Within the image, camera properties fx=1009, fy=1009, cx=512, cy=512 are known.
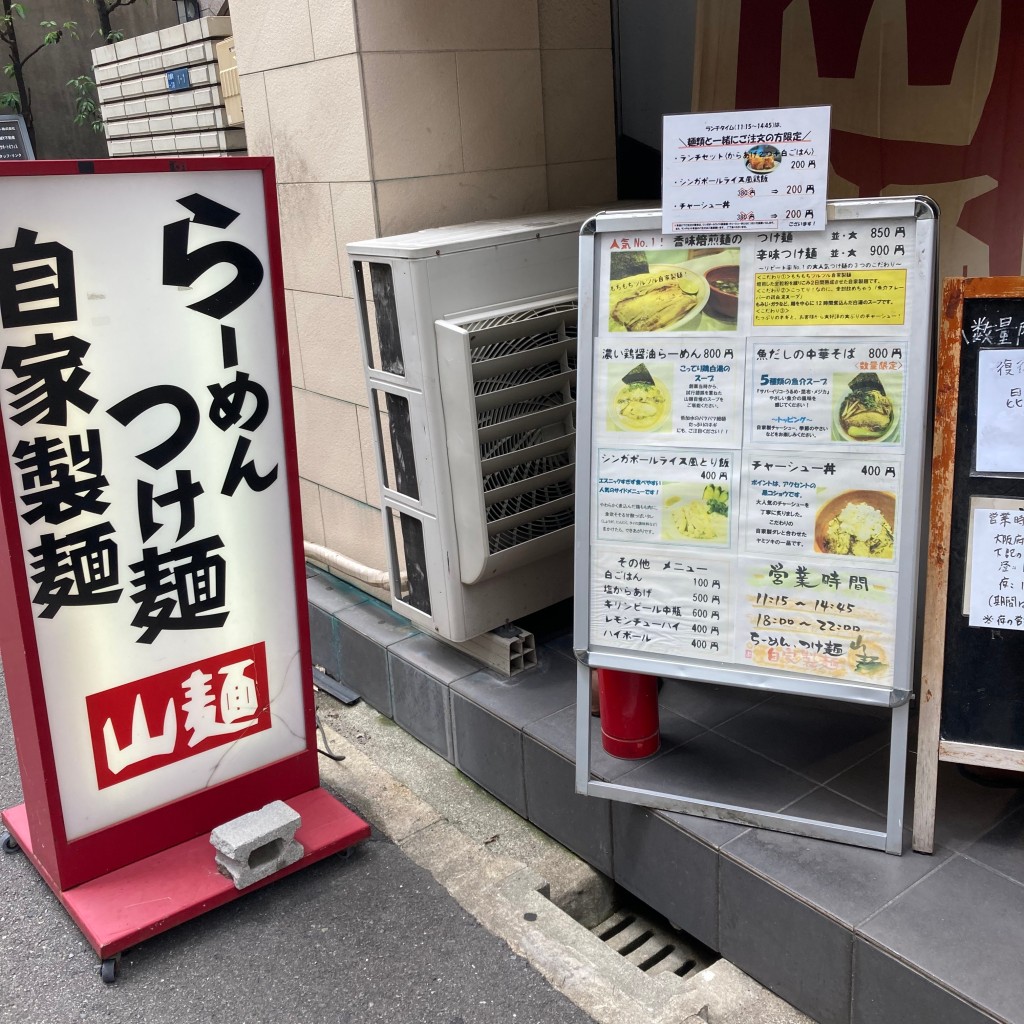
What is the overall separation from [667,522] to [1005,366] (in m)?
1.01

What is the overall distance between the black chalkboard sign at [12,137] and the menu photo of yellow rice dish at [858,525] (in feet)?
25.1

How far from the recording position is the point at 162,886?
3.41 meters

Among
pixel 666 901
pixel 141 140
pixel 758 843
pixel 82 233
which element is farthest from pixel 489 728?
pixel 141 140

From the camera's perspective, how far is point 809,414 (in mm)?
2850

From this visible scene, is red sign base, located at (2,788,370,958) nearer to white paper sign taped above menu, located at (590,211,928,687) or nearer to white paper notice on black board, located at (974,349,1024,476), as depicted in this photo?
white paper sign taped above menu, located at (590,211,928,687)

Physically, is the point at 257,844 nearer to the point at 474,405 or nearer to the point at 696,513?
the point at 474,405

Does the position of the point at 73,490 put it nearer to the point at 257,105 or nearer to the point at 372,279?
the point at 372,279

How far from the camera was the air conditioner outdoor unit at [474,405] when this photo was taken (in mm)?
3715

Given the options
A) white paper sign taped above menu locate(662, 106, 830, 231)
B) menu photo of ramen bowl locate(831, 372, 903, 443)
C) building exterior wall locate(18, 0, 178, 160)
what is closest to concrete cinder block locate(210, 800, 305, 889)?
menu photo of ramen bowl locate(831, 372, 903, 443)

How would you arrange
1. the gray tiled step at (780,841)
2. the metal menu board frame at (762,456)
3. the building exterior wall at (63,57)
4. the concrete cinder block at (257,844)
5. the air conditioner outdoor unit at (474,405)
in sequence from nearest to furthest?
the gray tiled step at (780,841)
the metal menu board frame at (762,456)
the concrete cinder block at (257,844)
the air conditioner outdoor unit at (474,405)
the building exterior wall at (63,57)

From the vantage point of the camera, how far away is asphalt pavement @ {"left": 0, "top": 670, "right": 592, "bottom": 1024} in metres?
3.05

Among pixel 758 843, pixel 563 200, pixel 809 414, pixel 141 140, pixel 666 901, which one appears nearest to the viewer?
pixel 809 414

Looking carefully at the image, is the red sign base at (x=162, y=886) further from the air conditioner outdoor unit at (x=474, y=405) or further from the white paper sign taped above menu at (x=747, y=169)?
the white paper sign taped above menu at (x=747, y=169)

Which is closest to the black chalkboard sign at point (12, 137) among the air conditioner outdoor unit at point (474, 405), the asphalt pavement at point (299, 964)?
the air conditioner outdoor unit at point (474, 405)
